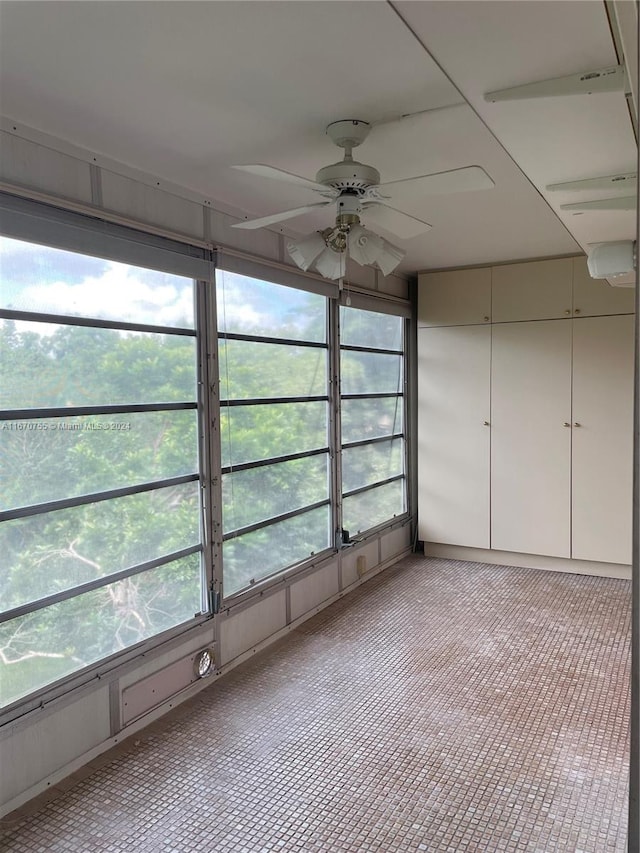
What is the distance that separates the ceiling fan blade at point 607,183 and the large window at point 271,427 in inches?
71.3

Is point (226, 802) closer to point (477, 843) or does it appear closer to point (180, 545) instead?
point (477, 843)

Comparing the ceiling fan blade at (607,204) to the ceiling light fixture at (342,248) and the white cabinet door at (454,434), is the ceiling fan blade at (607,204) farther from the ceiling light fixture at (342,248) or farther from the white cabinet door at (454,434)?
the white cabinet door at (454,434)

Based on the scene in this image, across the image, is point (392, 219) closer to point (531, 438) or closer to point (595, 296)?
point (595, 296)

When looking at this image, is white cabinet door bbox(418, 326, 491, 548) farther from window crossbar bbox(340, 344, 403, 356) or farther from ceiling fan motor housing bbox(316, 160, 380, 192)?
ceiling fan motor housing bbox(316, 160, 380, 192)

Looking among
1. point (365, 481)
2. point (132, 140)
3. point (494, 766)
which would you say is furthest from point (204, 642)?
point (132, 140)

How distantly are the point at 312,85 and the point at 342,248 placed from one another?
0.60m

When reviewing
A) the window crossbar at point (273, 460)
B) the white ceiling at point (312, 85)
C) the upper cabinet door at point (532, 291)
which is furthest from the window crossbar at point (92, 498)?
the upper cabinet door at point (532, 291)

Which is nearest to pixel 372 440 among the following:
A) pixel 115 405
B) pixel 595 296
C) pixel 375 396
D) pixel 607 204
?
pixel 375 396

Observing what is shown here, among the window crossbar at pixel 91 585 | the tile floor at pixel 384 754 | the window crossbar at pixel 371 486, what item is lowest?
the tile floor at pixel 384 754

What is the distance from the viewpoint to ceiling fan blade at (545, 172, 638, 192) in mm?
2107

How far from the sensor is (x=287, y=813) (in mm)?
2195

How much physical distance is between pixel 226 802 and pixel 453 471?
3.43 m

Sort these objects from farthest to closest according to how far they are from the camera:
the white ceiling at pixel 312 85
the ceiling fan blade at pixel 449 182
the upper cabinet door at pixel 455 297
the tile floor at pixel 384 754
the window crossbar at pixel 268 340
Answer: the upper cabinet door at pixel 455 297, the window crossbar at pixel 268 340, the tile floor at pixel 384 754, the ceiling fan blade at pixel 449 182, the white ceiling at pixel 312 85

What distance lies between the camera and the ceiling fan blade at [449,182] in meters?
1.94
